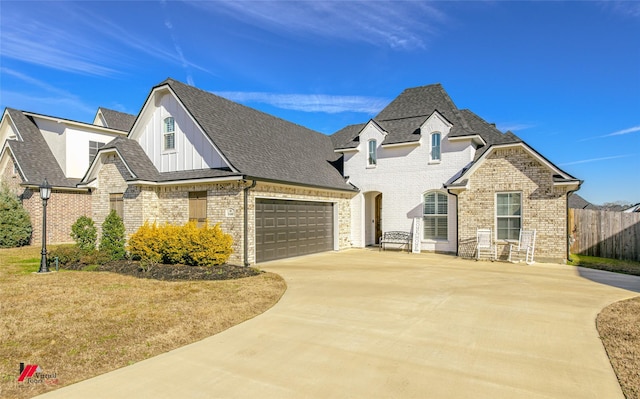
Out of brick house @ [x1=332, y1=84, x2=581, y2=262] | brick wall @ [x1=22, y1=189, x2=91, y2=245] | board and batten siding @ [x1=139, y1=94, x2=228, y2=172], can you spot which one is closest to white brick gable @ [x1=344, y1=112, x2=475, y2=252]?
brick house @ [x1=332, y1=84, x2=581, y2=262]

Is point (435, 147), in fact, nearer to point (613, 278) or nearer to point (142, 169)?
point (613, 278)

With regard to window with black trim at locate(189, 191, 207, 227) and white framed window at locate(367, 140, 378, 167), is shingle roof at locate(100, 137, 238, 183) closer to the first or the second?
window with black trim at locate(189, 191, 207, 227)

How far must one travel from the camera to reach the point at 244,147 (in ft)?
49.4

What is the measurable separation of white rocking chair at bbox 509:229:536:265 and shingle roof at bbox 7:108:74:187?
2191 cm

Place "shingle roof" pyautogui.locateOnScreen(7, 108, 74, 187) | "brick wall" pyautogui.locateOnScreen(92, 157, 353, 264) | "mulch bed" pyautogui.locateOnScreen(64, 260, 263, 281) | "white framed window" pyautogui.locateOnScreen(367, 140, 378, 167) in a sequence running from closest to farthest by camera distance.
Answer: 1. "mulch bed" pyautogui.locateOnScreen(64, 260, 263, 281)
2. "brick wall" pyautogui.locateOnScreen(92, 157, 353, 264)
3. "white framed window" pyautogui.locateOnScreen(367, 140, 378, 167)
4. "shingle roof" pyautogui.locateOnScreen(7, 108, 74, 187)

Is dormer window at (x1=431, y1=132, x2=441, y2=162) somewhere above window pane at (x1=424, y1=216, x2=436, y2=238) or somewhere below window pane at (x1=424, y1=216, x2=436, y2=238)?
above

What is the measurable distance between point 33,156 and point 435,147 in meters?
21.9

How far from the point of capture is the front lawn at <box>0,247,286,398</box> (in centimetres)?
494

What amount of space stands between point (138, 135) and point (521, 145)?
53.3ft

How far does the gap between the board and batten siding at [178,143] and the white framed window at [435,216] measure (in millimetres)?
9947

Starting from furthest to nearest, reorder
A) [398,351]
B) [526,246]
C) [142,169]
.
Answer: [142,169] → [526,246] → [398,351]

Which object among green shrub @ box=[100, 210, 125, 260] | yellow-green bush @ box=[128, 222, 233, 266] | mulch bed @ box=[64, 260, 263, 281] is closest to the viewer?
mulch bed @ box=[64, 260, 263, 281]

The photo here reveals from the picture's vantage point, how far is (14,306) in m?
7.57

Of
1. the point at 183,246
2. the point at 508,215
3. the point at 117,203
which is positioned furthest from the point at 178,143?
the point at 508,215
